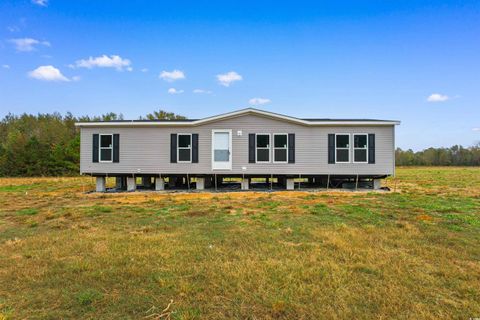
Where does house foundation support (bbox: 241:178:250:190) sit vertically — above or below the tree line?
below

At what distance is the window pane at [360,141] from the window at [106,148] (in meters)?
10.8

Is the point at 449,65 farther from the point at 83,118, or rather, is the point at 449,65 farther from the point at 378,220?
the point at 83,118

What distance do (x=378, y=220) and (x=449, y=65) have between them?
15.9 metres

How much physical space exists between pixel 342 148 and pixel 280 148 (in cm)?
269

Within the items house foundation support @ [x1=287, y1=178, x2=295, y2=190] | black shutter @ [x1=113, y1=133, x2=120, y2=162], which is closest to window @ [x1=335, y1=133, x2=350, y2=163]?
house foundation support @ [x1=287, y1=178, x2=295, y2=190]

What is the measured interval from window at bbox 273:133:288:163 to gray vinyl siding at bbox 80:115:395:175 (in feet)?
0.85

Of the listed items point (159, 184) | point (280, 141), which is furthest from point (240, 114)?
point (159, 184)

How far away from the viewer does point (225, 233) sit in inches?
202

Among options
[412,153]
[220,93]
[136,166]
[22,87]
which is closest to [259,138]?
[136,166]

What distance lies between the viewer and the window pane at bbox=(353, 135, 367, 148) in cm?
1243

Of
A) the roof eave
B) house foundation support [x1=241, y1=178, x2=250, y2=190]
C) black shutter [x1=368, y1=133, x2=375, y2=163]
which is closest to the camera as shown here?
the roof eave

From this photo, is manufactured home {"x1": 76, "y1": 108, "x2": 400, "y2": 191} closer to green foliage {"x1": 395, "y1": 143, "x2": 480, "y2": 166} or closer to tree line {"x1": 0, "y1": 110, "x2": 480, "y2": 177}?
tree line {"x1": 0, "y1": 110, "x2": 480, "y2": 177}

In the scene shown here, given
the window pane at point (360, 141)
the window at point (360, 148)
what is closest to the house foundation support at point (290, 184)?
the window at point (360, 148)

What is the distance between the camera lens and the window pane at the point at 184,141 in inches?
500
